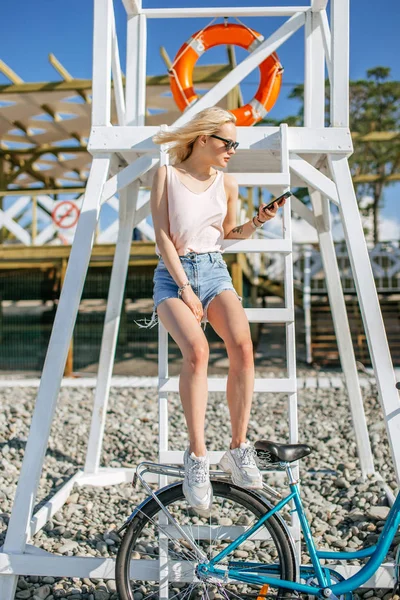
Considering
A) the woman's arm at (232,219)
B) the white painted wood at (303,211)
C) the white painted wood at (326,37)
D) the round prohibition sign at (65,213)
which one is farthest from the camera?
the round prohibition sign at (65,213)

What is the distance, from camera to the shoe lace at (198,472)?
236 centimetres

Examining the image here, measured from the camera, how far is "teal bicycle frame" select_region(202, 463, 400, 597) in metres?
2.36

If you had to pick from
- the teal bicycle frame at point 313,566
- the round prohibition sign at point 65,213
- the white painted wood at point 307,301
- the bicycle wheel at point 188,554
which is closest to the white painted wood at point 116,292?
the bicycle wheel at point 188,554

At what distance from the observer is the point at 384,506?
387 centimetres

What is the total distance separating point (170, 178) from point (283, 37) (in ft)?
4.62

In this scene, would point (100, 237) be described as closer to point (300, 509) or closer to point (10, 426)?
point (10, 426)

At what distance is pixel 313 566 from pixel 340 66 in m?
2.34

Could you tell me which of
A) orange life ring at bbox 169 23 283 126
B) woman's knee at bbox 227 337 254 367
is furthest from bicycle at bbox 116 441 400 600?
orange life ring at bbox 169 23 283 126

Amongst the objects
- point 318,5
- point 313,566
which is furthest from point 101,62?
point 313,566

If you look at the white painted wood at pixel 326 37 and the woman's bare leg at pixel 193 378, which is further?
the white painted wood at pixel 326 37

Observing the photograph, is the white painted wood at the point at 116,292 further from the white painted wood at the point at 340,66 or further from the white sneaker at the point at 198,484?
the white sneaker at the point at 198,484

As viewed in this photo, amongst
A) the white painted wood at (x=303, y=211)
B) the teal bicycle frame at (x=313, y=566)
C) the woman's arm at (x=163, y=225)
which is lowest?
the teal bicycle frame at (x=313, y=566)

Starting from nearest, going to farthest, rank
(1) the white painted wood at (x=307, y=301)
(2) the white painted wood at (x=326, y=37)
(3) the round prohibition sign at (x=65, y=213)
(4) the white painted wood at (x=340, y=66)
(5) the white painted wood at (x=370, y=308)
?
1. (5) the white painted wood at (x=370, y=308)
2. (4) the white painted wood at (x=340, y=66)
3. (2) the white painted wood at (x=326, y=37)
4. (1) the white painted wood at (x=307, y=301)
5. (3) the round prohibition sign at (x=65, y=213)

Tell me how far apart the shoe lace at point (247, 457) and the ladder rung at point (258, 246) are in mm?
952
